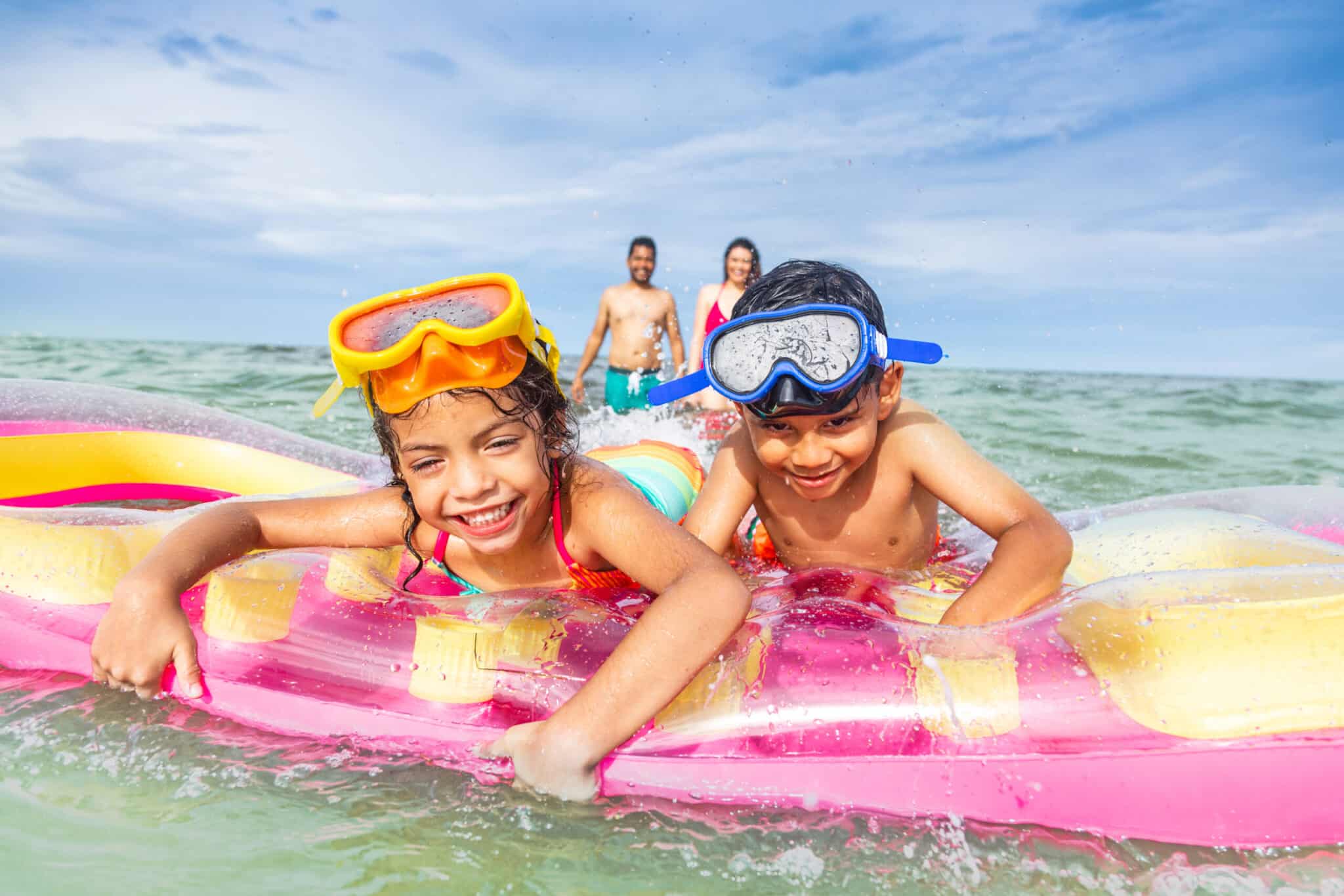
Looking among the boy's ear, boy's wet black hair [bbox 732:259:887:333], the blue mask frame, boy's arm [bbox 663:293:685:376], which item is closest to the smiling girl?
the blue mask frame

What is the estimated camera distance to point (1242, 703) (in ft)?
6.34

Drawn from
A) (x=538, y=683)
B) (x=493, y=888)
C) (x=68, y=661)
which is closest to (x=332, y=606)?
(x=538, y=683)

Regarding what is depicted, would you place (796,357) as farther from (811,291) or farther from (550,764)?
(550,764)

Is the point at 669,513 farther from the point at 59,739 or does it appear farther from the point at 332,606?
the point at 59,739

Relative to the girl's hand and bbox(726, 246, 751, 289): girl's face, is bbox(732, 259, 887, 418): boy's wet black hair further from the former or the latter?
bbox(726, 246, 751, 289): girl's face

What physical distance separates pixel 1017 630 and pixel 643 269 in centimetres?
813

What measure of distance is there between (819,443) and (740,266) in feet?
21.4

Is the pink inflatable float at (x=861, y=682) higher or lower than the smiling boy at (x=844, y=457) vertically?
lower

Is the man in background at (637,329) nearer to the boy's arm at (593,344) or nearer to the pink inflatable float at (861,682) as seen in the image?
the boy's arm at (593,344)

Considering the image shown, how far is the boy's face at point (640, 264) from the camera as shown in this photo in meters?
9.80

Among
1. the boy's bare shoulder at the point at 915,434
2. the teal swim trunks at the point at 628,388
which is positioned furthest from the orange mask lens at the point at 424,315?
the teal swim trunks at the point at 628,388

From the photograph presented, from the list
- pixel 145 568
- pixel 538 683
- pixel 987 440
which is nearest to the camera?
pixel 538 683

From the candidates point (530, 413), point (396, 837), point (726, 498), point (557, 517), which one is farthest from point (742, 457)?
point (396, 837)

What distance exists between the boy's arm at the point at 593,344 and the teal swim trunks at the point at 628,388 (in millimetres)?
390
